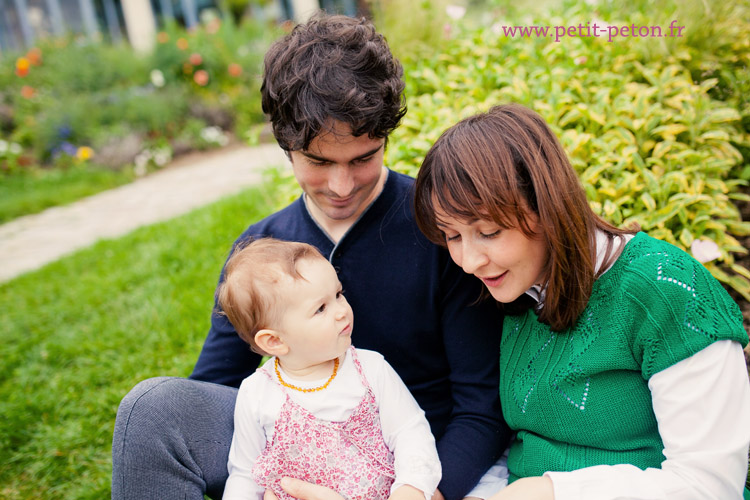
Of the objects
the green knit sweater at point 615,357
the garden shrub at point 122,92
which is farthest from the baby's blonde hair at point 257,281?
the garden shrub at point 122,92

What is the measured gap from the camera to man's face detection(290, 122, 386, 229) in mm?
1743

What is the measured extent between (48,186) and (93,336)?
4.94 m

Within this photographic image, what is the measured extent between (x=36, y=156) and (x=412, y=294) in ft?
28.3

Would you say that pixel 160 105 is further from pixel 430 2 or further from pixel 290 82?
pixel 290 82

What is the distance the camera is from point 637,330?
1.39 meters

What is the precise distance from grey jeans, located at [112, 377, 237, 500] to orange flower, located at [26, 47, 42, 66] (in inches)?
407

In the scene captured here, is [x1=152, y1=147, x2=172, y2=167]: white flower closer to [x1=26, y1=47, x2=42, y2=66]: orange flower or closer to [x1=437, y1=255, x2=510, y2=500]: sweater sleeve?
[x1=26, y1=47, x2=42, y2=66]: orange flower

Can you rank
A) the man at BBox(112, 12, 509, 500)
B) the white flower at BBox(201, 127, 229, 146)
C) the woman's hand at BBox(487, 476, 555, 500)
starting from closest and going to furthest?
the woman's hand at BBox(487, 476, 555, 500) < the man at BBox(112, 12, 509, 500) < the white flower at BBox(201, 127, 229, 146)

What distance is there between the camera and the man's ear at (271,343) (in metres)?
1.70

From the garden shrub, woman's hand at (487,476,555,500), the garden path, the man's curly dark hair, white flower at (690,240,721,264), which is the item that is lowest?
the garden path

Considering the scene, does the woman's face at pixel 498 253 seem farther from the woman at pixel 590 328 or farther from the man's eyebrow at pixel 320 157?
the man's eyebrow at pixel 320 157

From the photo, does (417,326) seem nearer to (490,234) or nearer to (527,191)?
(490,234)

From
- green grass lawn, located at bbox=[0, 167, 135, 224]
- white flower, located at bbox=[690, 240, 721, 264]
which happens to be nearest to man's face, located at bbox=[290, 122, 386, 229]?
white flower, located at bbox=[690, 240, 721, 264]

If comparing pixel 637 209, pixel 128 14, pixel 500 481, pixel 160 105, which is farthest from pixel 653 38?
pixel 128 14
